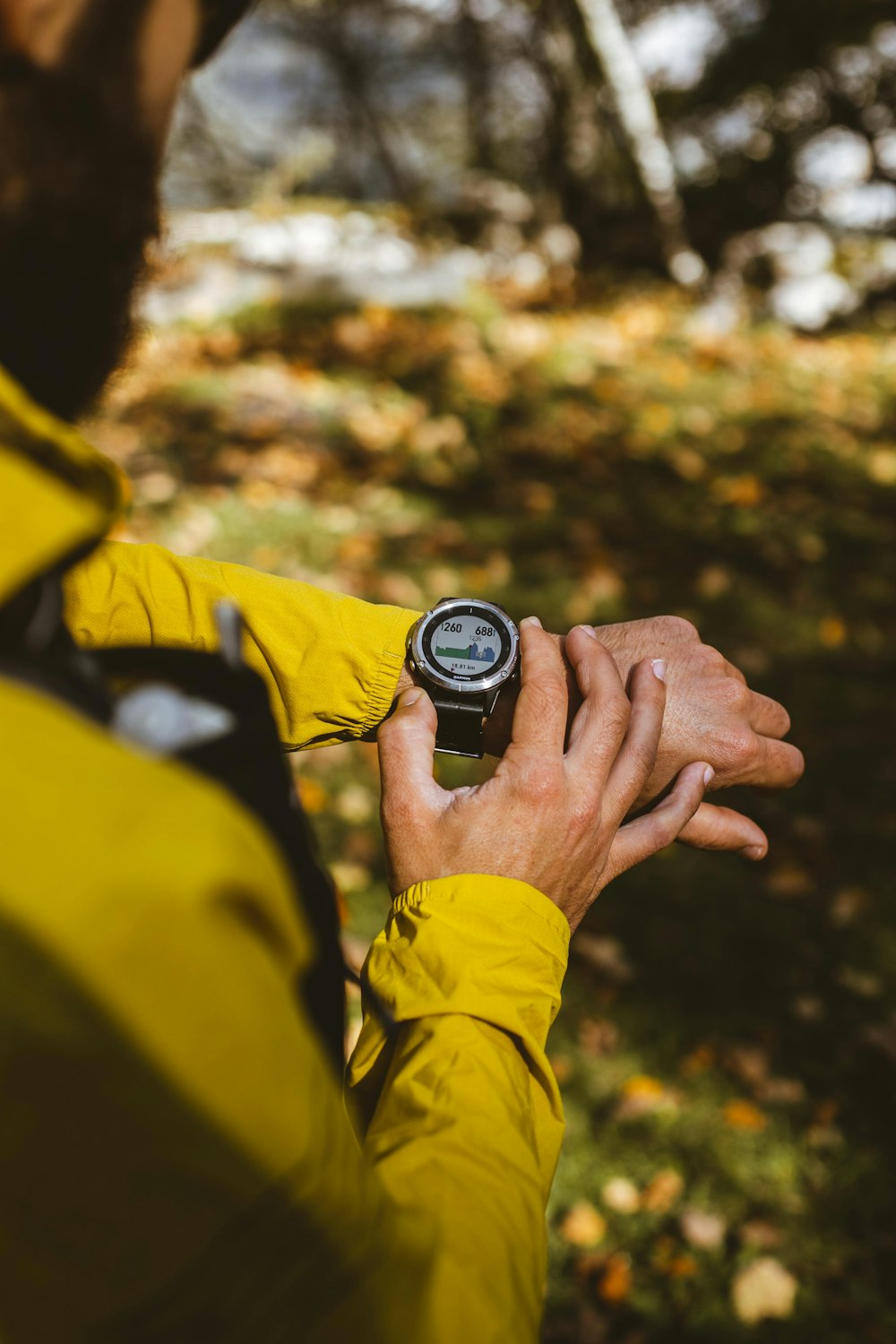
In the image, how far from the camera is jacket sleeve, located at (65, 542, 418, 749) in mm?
1605

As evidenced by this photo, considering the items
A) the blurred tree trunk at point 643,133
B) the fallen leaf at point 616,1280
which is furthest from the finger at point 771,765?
the blurred tree trunk at point 643,133

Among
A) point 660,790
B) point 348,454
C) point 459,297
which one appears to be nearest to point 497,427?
point 348,454

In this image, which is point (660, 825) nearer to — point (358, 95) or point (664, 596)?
point (664, 596)

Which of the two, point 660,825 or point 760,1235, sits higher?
point 660,825

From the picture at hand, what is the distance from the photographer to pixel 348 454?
6.08 meters

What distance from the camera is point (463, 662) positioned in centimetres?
181

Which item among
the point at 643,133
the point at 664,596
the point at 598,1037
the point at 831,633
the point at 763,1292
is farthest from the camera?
the point at 643,133

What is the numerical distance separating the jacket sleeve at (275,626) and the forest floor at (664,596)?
0.51 meters

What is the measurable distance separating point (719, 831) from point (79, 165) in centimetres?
163

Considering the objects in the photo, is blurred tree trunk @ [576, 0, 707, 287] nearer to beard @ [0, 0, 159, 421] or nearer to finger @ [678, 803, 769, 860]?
beard @ [0, 0, 159, 421]

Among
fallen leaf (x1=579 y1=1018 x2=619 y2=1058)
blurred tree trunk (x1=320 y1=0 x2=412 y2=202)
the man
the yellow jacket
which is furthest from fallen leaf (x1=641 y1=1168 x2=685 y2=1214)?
blurred tree trunk (x1=320 y1=0 x2=412 y2=202)

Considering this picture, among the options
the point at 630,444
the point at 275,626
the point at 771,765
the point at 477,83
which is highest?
the point at 275,626

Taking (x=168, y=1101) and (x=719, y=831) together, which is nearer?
(x=168, y=1101)

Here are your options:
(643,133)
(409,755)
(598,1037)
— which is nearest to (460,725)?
(409,755)
